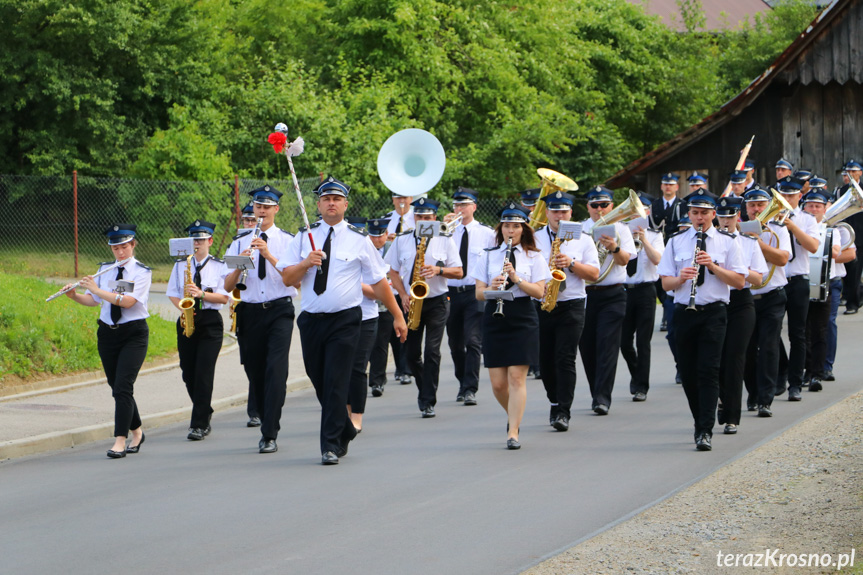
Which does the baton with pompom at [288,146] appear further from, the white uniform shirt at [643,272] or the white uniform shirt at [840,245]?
the white uniform shirt at [840,245]

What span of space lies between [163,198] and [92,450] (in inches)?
553

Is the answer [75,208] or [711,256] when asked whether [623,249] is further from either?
[75,208]

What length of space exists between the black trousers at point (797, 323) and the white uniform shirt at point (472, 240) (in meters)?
3.11

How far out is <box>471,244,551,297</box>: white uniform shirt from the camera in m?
10.2

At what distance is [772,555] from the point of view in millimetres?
6543

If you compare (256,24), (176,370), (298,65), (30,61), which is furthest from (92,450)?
(256,24)

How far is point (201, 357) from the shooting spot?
440 inches

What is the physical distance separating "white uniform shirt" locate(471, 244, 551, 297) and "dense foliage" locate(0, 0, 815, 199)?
53.7 feet

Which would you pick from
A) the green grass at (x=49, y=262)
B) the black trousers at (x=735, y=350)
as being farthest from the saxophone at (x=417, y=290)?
the green grass at (x=49, y=262)

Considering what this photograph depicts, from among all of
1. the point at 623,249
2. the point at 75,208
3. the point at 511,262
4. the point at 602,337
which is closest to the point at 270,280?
the point at 511,262

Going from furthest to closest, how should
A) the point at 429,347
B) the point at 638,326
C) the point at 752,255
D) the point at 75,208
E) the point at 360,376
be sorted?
the point at 75,208, the point at 638,326, the point at 429,347, the point at 360,376, the point at 752,255

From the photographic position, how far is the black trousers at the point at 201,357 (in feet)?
36.7

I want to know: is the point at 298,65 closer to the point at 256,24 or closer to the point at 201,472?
→ the point at 256,24

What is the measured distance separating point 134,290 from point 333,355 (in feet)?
6.54
